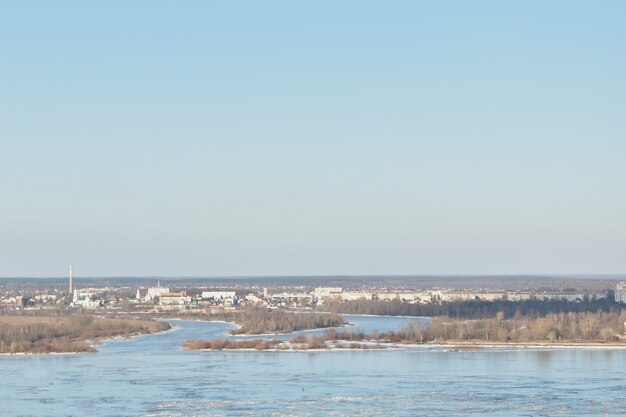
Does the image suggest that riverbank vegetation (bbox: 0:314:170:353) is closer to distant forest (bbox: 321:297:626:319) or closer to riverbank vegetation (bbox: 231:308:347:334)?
riverbank vegetation (bbox: 231:308:347:334)

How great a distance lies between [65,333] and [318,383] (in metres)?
19.4

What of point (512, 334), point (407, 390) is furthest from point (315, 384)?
point (512, 334)

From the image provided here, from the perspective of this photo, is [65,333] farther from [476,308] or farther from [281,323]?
A: [476,308]

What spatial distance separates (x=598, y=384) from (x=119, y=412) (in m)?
9.43

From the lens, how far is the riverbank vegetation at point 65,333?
110 ft

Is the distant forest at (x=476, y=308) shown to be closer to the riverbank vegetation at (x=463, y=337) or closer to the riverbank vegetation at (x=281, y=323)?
the riverbank vegetation at (x=281, y=323)

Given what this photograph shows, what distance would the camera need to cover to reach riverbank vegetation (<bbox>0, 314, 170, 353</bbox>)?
110 feet

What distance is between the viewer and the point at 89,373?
1001 inches

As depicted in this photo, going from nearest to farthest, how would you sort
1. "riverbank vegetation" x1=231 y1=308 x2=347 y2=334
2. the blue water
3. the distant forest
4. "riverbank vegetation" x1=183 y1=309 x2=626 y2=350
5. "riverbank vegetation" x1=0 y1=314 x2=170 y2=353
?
1. the blue water
2. "riverbank vegetation" x1=0 y1=314 x2=170 y2=353
3. "riverbank vegetation" x1=183 y1=309 x2=626 y2=350
4. "riverbank vegetation" x1=231 y1=308 x2=347 y2=334
5. the distant forest

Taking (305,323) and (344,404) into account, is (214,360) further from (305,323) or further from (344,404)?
(305,323)

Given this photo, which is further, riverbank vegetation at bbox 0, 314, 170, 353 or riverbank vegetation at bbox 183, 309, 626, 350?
riverbank vegetation at bbox 183, 309, 626, 350

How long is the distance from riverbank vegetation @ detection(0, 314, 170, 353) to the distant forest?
1412cm

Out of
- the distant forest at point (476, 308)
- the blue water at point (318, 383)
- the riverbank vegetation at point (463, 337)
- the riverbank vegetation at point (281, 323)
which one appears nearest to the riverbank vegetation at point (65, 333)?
the blue water at point (318, 383)

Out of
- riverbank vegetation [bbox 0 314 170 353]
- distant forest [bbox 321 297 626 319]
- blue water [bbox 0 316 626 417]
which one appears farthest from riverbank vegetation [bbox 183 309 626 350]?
distant forest [bbox 321 297 626 319]
